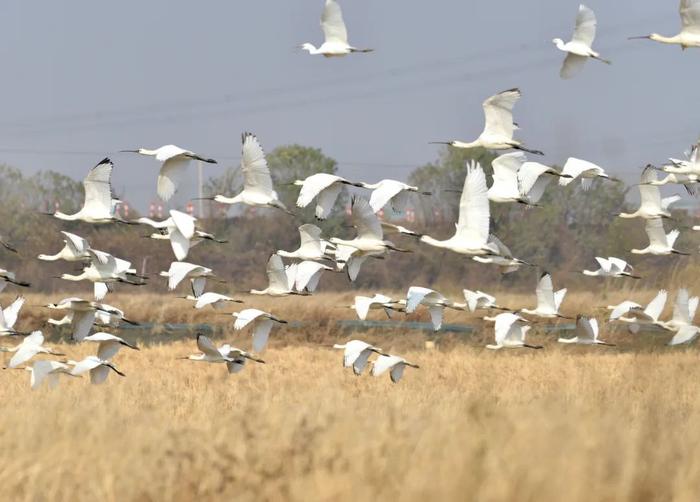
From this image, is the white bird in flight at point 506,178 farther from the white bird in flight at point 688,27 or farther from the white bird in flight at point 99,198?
the white bird in flight at point 99,198

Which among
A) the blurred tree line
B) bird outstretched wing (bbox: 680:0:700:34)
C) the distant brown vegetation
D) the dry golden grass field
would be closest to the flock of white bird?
bird outstretched wing (bbox: 680:0:700:34)

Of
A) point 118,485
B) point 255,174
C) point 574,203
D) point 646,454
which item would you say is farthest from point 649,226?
point 574,203

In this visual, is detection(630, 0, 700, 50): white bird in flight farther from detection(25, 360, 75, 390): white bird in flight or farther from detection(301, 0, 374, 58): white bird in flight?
detection(25, 360, 75, 390): white bird in flight

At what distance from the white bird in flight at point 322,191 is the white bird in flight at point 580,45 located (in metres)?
2.23

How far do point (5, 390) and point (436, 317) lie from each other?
181 inches

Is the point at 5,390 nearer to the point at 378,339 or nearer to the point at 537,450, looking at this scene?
the point at 537,450

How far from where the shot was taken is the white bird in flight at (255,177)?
12898 mm

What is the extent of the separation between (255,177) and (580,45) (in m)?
3.41

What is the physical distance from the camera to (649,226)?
15.3 metres

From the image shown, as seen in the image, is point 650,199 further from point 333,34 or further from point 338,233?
point 338,233

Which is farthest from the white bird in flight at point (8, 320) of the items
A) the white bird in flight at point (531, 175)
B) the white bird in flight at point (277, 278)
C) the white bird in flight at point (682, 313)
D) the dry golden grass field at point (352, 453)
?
the white bird in flight at point (682, 313)

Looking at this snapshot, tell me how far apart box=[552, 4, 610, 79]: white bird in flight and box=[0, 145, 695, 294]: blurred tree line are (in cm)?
2611

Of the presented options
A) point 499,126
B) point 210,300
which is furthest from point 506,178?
point 210,300

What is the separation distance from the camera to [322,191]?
12.4 metres
